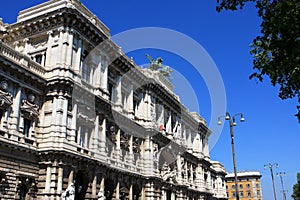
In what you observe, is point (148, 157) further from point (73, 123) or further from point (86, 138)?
point (73, 123)

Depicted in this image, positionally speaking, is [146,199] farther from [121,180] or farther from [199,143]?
[199,143]

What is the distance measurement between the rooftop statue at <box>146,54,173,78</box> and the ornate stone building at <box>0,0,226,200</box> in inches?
214

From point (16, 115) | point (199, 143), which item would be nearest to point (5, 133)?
point (16, 115)

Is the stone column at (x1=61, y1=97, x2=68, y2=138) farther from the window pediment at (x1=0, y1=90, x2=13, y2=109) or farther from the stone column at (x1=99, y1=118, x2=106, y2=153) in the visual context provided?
the stone column at (x1=99, y1=118, x2=106, y2=153)

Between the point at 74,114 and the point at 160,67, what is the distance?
79.1ft

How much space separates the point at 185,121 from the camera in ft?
169

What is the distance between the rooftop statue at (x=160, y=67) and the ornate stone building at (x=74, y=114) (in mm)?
5428

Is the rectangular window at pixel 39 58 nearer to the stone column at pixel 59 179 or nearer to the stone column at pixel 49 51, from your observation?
the stone column at pixel 49 51

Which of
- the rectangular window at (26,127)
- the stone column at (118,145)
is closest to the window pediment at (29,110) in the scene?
the rectangular window at (26,127)

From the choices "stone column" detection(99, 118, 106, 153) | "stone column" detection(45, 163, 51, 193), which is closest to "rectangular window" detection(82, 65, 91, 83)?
"stone column" detection(99, 118, 106, 153)

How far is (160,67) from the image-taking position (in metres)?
48.3

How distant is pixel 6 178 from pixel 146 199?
17.3 meters

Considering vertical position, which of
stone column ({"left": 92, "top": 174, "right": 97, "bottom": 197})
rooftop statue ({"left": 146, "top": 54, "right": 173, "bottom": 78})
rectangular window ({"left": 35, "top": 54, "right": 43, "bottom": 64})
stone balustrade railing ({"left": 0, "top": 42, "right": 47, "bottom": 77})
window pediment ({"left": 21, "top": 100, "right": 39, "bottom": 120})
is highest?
rooftop statue ({"left": 146, "top": 54, "right": 173, "bottom": 78})

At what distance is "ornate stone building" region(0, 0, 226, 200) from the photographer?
2284 cm
